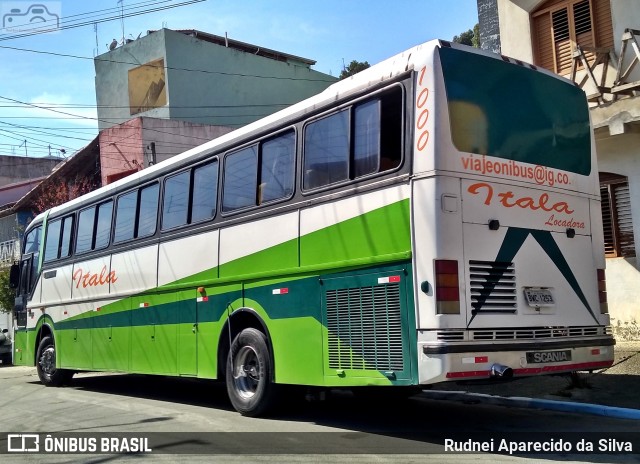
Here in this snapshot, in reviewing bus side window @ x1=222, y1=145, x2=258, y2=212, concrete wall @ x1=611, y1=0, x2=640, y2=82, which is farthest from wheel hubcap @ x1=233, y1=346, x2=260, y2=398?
concrete wall @ x1=611, y1=0, x2=640, y2=82

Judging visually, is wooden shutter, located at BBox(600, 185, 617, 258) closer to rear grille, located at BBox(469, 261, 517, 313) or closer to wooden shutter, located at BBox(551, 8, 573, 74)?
wooden shutter, located at BBox(551, 8, 573, 74)

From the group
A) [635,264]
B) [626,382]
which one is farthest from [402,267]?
[635,264]

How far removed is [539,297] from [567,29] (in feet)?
26.2

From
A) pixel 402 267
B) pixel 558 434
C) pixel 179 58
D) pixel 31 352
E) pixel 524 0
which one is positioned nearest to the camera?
pixel 402 267

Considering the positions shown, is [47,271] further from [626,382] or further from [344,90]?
[626,382]

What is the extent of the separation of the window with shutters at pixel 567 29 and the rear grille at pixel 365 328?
7972mm

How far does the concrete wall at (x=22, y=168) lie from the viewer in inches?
1686

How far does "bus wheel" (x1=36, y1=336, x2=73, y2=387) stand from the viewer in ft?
45.6

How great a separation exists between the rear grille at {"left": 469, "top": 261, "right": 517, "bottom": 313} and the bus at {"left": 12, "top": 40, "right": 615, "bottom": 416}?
17mm

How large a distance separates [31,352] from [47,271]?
6.18 ft

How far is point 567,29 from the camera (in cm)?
1299

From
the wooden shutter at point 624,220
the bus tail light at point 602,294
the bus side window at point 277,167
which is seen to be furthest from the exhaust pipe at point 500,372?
the wooden shutter at point 624,220

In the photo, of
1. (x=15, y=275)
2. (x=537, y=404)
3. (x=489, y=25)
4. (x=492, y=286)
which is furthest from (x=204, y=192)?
(x=489, y=25)

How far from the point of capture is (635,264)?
11875mm
